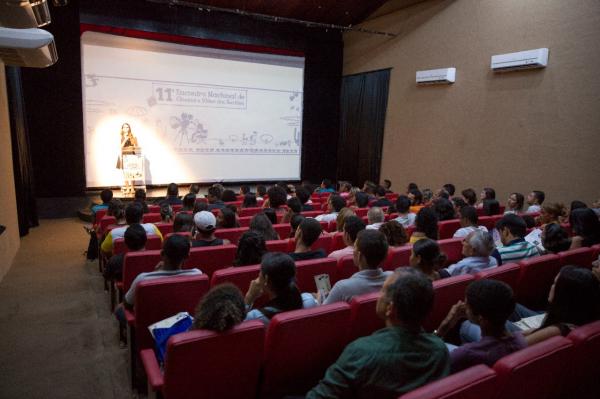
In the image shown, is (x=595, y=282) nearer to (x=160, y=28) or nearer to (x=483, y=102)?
(x=483, y=102)

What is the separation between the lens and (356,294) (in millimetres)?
2135

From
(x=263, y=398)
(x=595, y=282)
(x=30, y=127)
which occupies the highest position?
(x=30, y=127)

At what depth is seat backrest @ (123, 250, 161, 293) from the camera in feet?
8.77

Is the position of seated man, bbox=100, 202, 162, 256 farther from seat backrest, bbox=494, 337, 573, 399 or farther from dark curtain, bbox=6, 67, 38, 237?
dark curtain, bbox=6, 67, 38, 237

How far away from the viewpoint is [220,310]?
1.54 m

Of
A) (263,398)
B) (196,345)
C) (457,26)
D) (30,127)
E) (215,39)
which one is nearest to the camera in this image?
(196,345)

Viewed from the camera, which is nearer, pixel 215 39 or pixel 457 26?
pixel 457 26

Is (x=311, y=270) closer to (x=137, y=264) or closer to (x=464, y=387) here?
(x=137, y=264)

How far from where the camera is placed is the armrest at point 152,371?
1655mm

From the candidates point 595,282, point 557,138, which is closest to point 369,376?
point 595,282

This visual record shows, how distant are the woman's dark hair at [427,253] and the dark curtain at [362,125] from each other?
7.88 meters

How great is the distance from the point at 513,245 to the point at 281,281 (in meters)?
2.05

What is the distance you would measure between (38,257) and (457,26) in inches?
323

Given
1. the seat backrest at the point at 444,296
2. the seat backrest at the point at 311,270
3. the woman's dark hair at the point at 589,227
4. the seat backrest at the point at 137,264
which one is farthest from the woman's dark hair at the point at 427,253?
the woman's dark hair at the point at 589,227
